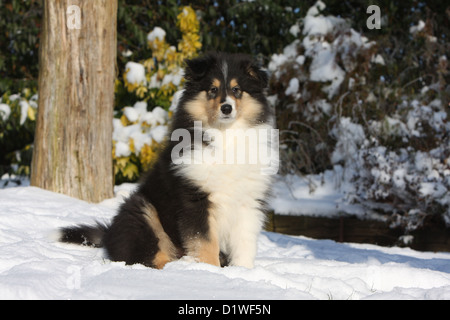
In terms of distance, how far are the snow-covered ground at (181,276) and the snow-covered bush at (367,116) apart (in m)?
1.88

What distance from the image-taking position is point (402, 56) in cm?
937

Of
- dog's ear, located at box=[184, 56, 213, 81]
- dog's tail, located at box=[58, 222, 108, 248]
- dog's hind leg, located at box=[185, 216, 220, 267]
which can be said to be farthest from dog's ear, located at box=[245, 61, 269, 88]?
dog's tail, located at box=[58, 222, 108, 248]

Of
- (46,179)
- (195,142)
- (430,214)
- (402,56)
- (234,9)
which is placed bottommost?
(430,214)

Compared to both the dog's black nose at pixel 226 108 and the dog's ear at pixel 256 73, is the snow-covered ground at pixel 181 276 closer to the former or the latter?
the dog's black nose at pixel 226 108

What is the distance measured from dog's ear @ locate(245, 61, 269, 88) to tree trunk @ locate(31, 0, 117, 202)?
2359mm

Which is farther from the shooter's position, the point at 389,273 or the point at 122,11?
the point at 122,11

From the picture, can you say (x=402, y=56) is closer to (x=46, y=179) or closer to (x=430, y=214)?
(x=430, y=214)

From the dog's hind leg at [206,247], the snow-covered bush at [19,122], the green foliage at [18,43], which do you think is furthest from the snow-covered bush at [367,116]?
the green foliage at [18,43]

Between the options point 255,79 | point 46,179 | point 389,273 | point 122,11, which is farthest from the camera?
point 122,11

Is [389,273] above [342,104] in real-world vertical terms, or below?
below

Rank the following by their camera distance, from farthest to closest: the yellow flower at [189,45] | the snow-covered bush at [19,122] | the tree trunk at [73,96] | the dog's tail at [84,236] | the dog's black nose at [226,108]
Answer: the snow-covered bush at [19,122]
the yellow flower at [189,45]
the tree trunk at [73,96]
the dog's tail at [84,236]
the dog's black nose at [226,108]

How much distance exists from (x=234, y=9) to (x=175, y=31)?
1130 millimetres

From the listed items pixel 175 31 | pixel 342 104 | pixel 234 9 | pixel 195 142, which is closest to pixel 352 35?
pixel 342 104

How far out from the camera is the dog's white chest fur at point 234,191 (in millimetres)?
3498
